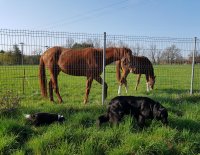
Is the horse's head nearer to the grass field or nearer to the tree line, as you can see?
the tree line

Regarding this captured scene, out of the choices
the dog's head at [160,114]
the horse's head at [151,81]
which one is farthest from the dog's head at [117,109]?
the horse's head at [151,81]

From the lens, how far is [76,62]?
11969 mm

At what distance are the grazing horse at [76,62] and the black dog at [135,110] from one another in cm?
351

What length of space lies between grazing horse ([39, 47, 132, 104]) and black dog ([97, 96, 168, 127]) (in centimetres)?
351

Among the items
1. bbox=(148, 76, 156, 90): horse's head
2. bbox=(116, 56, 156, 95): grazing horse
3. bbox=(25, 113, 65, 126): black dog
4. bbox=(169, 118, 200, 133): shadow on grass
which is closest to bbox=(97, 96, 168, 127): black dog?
bbox=(169, 118, 200, 133): shadow on grass

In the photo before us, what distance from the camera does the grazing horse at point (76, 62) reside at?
11734 millimetres

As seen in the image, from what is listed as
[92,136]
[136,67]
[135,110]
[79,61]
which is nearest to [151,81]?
[136,67]

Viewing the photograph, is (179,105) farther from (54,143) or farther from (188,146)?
(54,143)

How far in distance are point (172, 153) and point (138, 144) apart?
71 cm

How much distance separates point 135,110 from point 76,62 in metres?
4.58

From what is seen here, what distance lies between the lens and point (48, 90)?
12695mm

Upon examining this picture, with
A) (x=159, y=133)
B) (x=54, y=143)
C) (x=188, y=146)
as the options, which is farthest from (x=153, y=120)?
(x=54, y=143)

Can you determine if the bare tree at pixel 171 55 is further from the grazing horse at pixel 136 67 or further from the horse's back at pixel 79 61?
the horse's back at pixel 79 61

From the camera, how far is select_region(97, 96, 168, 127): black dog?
774 centimetres
